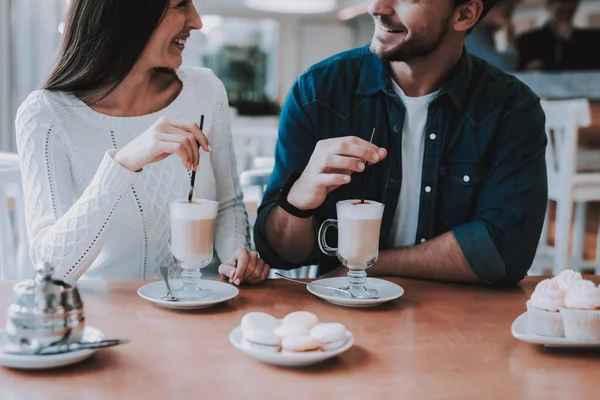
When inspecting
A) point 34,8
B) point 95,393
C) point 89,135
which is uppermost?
point 34,8

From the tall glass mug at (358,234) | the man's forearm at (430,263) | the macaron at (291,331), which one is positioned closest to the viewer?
the macaron at (291,331)

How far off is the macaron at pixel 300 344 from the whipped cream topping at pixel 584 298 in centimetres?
42

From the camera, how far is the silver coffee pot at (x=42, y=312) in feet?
3.38

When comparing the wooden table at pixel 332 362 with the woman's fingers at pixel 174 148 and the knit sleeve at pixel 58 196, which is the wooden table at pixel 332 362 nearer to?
the knit sleeve at pixel 58 196

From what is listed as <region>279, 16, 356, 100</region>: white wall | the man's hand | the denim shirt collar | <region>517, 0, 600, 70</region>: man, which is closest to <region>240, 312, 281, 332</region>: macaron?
the man's hand

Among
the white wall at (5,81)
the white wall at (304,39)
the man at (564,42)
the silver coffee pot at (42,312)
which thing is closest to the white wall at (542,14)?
the man at (564,42)

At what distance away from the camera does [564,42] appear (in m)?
8.13

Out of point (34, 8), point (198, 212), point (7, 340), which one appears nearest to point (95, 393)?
point (7, 340)

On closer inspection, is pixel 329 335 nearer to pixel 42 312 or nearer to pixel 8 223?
pixel 42 312

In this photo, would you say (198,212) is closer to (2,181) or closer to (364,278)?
(364,278)

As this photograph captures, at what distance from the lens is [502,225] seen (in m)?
1.74

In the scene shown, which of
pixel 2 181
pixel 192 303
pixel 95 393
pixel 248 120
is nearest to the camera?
pixel 95 393

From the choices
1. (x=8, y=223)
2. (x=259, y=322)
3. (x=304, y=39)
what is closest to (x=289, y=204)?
(x=259, y=322)

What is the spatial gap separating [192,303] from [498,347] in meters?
0.52
